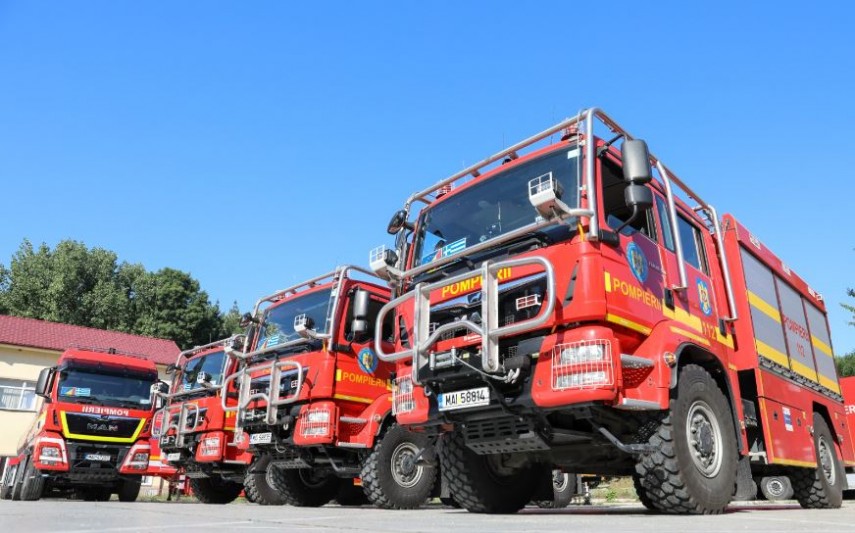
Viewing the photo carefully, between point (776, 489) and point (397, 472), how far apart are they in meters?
5.44

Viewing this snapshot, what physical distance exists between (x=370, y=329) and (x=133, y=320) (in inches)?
1475

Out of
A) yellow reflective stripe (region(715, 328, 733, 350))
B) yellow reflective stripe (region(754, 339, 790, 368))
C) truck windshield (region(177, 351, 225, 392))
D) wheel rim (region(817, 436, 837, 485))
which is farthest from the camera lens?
truck windshield (region(177, 351, 225, 392))

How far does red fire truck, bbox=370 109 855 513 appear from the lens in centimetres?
454

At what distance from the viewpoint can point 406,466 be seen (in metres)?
7.84

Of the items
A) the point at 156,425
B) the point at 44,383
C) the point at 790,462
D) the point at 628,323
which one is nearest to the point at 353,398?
the point at 628,323

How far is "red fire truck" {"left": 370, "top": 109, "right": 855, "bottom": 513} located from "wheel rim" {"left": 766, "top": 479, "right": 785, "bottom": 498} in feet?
7.85

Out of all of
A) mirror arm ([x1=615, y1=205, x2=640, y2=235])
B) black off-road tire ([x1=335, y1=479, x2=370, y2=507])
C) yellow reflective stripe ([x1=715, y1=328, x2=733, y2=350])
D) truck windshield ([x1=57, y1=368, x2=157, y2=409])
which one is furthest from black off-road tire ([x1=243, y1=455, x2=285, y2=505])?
mirror arm ([x1=615, y1=205, x2=640, y2=235])

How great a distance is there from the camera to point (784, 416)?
21.6ft

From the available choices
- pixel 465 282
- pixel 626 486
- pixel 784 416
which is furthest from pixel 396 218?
pixel 626 486

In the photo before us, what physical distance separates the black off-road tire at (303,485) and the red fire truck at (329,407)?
0.5 inches

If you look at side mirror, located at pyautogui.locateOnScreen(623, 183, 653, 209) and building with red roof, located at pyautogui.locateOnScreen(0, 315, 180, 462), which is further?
building with red roof, located at pyautogui.locateOnScreen(0, 315, 180, 462)

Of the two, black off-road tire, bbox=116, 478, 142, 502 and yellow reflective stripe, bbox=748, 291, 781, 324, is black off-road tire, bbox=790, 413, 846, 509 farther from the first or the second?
black off-road tire, bbox=116, 478, 142, 502

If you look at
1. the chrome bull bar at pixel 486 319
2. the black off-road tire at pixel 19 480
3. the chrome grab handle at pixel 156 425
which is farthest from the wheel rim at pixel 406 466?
the black off-road tire at pixel 19 480

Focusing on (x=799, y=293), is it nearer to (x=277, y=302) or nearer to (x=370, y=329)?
(x=370, y=329)
